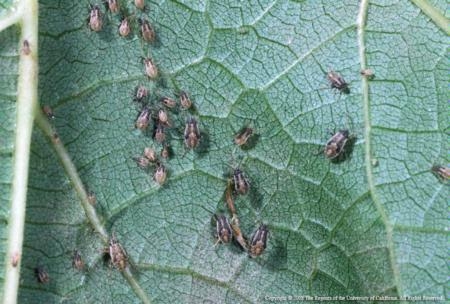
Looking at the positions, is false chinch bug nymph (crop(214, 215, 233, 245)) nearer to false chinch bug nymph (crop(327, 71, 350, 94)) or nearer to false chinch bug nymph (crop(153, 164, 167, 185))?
false chinch bug nymph (crop(153, 164, 167, 185))

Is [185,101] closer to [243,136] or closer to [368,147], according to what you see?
[243,136]

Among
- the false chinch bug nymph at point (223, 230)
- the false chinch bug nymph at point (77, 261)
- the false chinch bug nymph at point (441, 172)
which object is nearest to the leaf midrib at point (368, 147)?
the false chinch bug nymph at point (441, 172)

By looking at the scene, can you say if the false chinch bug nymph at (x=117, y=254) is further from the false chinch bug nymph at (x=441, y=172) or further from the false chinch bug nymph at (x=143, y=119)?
the false chinch bug nymph at (x=441, y=172)

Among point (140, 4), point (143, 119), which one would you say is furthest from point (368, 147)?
point (140, 4)

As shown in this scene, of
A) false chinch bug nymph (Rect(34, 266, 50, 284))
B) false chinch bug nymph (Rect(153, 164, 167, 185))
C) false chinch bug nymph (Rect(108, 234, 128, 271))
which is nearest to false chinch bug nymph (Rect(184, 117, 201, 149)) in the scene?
false chinch bug nymph (Rect(153, 164, 167, 185))

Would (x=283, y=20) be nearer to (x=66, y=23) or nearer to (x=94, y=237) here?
(x=66, y=23)
